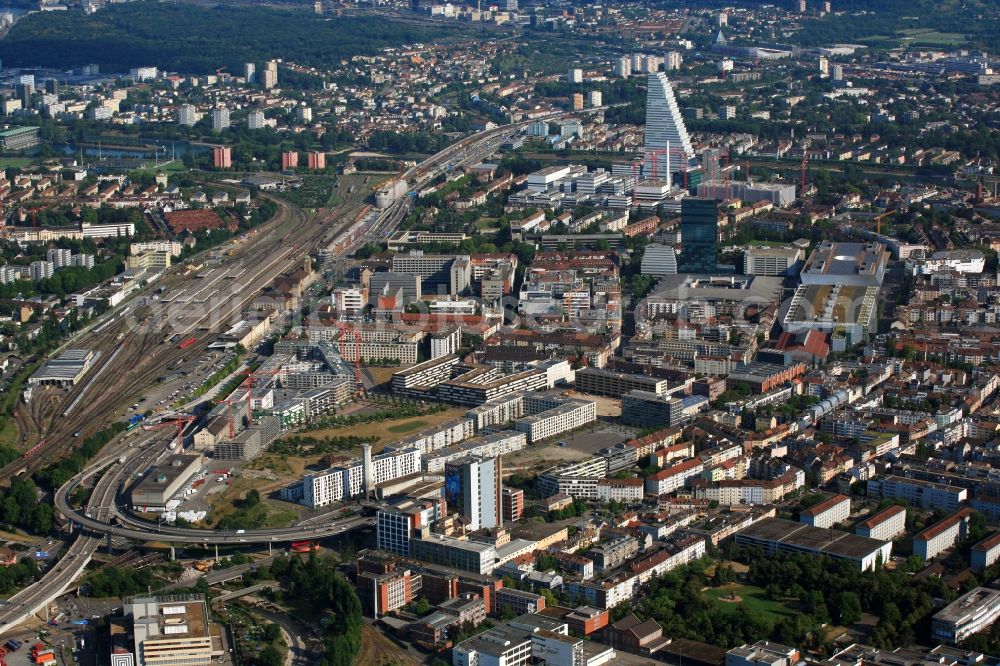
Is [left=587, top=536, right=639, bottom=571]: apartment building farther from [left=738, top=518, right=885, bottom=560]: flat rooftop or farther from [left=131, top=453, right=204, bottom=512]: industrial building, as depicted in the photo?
[left=131, top=453, right=204, bottom=512]: industrial building

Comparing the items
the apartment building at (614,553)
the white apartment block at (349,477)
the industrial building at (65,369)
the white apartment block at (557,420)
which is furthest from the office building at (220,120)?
the apartment building at (614,553)

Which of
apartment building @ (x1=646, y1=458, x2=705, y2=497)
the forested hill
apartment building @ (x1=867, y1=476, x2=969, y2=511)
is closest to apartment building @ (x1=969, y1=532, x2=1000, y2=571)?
apartment building @ (x1=867, y1=476, x2=969, y2=511)

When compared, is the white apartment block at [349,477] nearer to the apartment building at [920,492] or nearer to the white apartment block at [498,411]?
the white apartment block at [498,411]

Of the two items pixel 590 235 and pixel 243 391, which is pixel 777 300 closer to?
pixel 590 235

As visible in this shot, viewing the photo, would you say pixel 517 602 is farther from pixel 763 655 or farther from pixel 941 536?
pixel 941 536

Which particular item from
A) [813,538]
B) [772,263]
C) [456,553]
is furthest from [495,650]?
[772,263]

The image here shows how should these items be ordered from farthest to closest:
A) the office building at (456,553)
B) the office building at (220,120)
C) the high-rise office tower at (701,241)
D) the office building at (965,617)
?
1. the office building at (220,120)
2. the high-rise office tower at (701,241)
3. the office building at (456,553)
4. the office building at (965,617)

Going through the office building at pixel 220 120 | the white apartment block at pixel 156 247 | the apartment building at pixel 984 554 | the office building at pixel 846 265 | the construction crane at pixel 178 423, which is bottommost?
the apartment building at pixel 984 554
